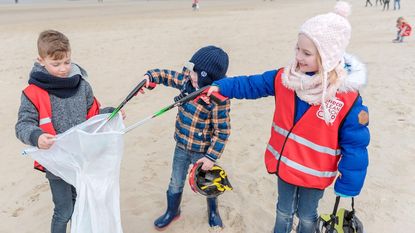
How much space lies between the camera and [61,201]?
2494mm

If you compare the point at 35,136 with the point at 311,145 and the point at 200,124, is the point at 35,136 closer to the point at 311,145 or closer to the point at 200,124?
the point at 200,124

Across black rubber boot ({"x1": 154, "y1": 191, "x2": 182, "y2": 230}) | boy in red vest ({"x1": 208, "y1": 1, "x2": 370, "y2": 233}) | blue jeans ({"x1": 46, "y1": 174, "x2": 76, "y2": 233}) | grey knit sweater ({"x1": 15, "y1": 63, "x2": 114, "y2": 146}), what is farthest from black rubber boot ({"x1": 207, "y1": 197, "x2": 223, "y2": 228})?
grey knit sweater ({"x1": 15, "y1": 63, "x2": 114, "y2": 146})

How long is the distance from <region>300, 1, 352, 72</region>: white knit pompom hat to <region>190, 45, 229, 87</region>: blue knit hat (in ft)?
2.46

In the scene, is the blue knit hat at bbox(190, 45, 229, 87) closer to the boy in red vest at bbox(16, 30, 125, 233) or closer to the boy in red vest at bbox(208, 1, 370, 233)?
the boy in red vest at bbox(208, 1, 370, 233)

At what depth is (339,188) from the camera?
89.8 inches

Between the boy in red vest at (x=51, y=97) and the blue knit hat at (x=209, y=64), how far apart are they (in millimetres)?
782

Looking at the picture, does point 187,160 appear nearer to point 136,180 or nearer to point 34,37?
point 136,180

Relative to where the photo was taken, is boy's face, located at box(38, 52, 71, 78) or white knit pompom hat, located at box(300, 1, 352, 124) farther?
boy's face, located at box(38, 52, 71, 78)

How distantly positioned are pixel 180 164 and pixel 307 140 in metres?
1.14

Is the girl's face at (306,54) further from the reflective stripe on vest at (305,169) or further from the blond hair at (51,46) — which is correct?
the blond hair at (51,46)

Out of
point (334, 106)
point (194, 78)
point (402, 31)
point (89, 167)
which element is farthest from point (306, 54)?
point (402, 31)

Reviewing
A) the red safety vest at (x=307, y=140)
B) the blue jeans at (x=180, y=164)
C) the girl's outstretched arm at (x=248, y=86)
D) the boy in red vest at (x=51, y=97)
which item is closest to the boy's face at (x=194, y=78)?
the girl's outstretched arm at (x=248, y=86)

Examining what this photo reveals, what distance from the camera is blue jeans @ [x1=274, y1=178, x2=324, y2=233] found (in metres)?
2.53

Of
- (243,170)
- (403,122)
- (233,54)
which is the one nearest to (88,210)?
(243,170)
